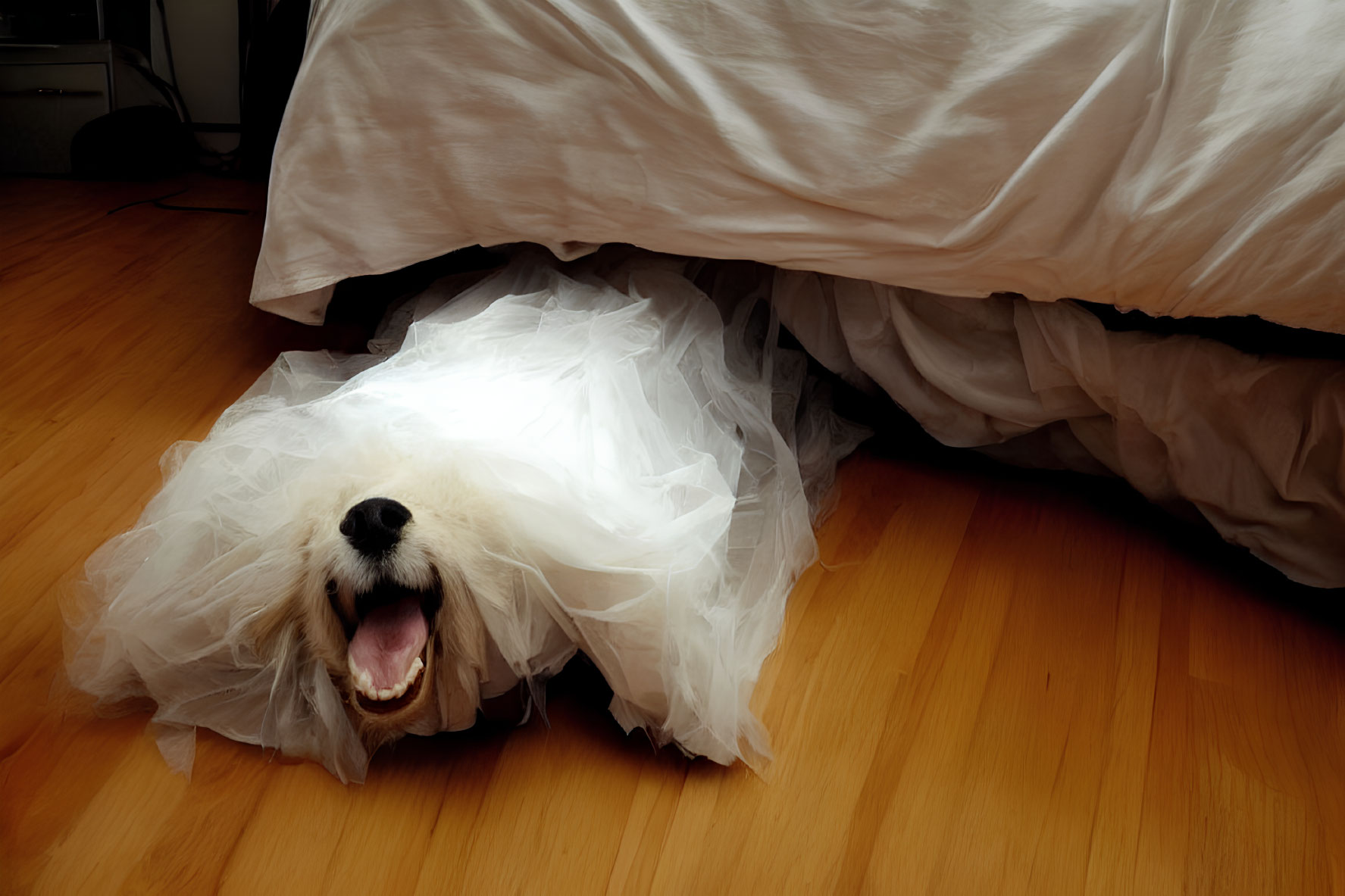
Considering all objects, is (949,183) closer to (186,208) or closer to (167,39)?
(186,208)

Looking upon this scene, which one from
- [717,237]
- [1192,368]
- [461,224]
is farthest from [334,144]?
[1192,368]

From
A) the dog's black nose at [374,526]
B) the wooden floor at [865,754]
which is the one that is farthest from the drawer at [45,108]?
the dog's black nose at [374,526]

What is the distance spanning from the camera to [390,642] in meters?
0.74

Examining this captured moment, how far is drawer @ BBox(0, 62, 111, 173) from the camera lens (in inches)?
80.0

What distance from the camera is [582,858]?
2.41 ft

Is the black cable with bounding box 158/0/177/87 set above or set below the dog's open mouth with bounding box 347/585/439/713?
below

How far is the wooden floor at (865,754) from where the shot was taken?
2.40 ft

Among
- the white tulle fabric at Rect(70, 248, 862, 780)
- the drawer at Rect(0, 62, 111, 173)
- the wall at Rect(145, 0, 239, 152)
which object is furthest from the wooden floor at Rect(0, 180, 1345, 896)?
the wall at Rect(145, 0, 239, 152)

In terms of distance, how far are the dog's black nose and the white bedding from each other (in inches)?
19.0

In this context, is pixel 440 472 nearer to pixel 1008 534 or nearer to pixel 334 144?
pixel 334 144

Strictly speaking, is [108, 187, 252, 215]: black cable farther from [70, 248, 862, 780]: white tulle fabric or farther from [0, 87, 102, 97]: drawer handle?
[70, 248, 862, 780]: white tulle fabric

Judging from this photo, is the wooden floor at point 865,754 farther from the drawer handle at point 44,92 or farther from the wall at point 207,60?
the wall at point 207,60

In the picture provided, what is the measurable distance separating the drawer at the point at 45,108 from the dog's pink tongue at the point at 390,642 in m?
1.86

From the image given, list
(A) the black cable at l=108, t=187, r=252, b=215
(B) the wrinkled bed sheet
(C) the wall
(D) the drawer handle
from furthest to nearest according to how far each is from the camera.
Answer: (C) the wall < (D) the drawer handle < (A) the black cable at l=108, t=187, r=252, b=215 < (B) the wrinkled bed sheet
